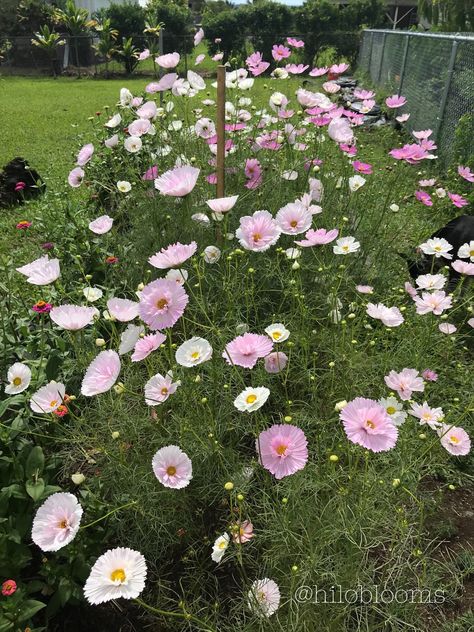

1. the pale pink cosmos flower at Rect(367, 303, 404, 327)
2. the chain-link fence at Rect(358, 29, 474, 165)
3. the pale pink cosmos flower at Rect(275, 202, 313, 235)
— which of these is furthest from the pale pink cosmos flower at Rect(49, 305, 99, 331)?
the chain-link fence at Rect(358, 29, 474, 165)

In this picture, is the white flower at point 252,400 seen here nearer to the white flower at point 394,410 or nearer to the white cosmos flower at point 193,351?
the white cosmos flower at point 193,351

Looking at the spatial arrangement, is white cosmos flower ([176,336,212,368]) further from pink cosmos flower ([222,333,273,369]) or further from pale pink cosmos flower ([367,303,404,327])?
pale pink cosmos flower ([367,303,404,327])

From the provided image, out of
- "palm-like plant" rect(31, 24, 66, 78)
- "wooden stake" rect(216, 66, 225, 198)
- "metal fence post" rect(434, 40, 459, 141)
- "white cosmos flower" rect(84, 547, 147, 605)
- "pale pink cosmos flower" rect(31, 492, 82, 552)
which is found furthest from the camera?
"palm-like plant" rect(31, 24, 66, 78)

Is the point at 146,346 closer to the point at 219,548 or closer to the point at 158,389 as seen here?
the point at 158,389

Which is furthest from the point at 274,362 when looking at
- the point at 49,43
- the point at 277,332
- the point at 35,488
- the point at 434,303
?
the point at 49,43

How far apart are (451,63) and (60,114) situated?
235 inches

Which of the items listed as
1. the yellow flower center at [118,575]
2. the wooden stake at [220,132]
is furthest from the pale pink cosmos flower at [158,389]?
the wooden stake at [220,132]

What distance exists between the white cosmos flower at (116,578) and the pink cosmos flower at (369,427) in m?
0.44

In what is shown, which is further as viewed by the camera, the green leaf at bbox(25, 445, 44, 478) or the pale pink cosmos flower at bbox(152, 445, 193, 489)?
the green leaf at bbox(25, 445, 44, 478)

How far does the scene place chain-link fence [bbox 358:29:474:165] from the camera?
4.51 meters

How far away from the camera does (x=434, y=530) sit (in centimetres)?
137

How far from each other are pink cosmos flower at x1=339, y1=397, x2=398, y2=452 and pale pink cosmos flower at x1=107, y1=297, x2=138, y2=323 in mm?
618

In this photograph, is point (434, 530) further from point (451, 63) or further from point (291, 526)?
point (451, 63)

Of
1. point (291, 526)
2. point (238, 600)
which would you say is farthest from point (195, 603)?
point (291, 526)
